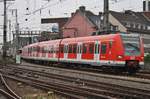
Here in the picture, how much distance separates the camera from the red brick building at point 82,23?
85.2 meters

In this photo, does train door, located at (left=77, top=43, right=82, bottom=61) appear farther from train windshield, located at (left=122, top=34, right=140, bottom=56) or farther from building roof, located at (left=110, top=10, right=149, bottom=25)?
building roof, located at (left=110, top=10, right=149, bottom=25)

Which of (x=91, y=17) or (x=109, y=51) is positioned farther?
(x=91, y=17)

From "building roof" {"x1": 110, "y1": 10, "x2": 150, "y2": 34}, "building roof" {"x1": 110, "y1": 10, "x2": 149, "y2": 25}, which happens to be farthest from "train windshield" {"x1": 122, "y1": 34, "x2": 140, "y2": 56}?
"building roof" {"x1": 110, "y1": 10, "x2": 149, "y2": 25}

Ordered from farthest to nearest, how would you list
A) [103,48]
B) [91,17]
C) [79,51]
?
[91,17], [79,51], [103,48]

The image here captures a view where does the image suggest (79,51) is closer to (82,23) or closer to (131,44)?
(131,44)

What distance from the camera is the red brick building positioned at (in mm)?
85250

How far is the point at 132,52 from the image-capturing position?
2822cm

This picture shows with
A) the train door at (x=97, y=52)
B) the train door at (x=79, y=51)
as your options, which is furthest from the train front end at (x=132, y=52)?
the train door at (x=79, y=51)

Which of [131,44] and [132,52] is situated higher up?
[131,44]

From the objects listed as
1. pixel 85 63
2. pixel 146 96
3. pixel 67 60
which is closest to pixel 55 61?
pixel 67 60

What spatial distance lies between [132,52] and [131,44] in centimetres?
55

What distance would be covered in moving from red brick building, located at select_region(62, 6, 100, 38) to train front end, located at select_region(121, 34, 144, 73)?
54.7 metres

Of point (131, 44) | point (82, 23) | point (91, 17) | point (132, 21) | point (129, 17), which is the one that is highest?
point (129, 17)

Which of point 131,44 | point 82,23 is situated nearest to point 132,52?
point 131,44
